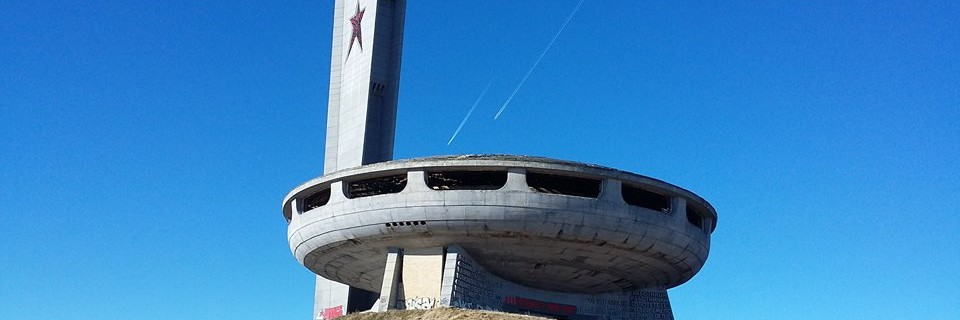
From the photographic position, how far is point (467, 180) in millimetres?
40406

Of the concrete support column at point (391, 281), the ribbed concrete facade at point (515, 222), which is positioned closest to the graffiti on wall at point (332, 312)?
the ribbed concrete facade at point (515, 222)

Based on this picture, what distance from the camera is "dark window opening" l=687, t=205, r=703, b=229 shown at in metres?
44.2

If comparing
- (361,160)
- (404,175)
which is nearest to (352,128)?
(361,160)

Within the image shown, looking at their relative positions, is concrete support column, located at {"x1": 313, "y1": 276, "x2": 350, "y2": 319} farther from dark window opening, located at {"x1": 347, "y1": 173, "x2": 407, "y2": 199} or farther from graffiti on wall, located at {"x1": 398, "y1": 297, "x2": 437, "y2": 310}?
graffiti on wall, located at {"x1": 398, "y1": 297, "x2": 437, "y2": 310}

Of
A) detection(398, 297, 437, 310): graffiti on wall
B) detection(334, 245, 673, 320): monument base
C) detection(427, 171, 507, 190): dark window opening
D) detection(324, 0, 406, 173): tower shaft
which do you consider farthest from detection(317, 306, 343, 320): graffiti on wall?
detection(427, 171, 507, 190): dark window opening

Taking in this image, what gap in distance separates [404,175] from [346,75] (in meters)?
20.9

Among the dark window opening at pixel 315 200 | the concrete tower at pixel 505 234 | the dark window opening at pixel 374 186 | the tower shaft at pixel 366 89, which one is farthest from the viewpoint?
the tower shaft at pixel 366 89

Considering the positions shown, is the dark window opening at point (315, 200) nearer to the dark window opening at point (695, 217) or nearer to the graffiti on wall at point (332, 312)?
the graffiti on wall at point (332, 312)

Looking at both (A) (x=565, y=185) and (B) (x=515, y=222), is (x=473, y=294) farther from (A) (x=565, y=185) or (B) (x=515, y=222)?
(A) (x=565, y=185)

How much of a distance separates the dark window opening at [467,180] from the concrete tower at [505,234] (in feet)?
0.19

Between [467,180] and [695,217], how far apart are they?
1136 centimetres

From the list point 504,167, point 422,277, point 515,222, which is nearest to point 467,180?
point 504,167

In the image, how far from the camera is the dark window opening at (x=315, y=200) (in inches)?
1729

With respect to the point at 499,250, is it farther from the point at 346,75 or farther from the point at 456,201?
the point at 346,75
